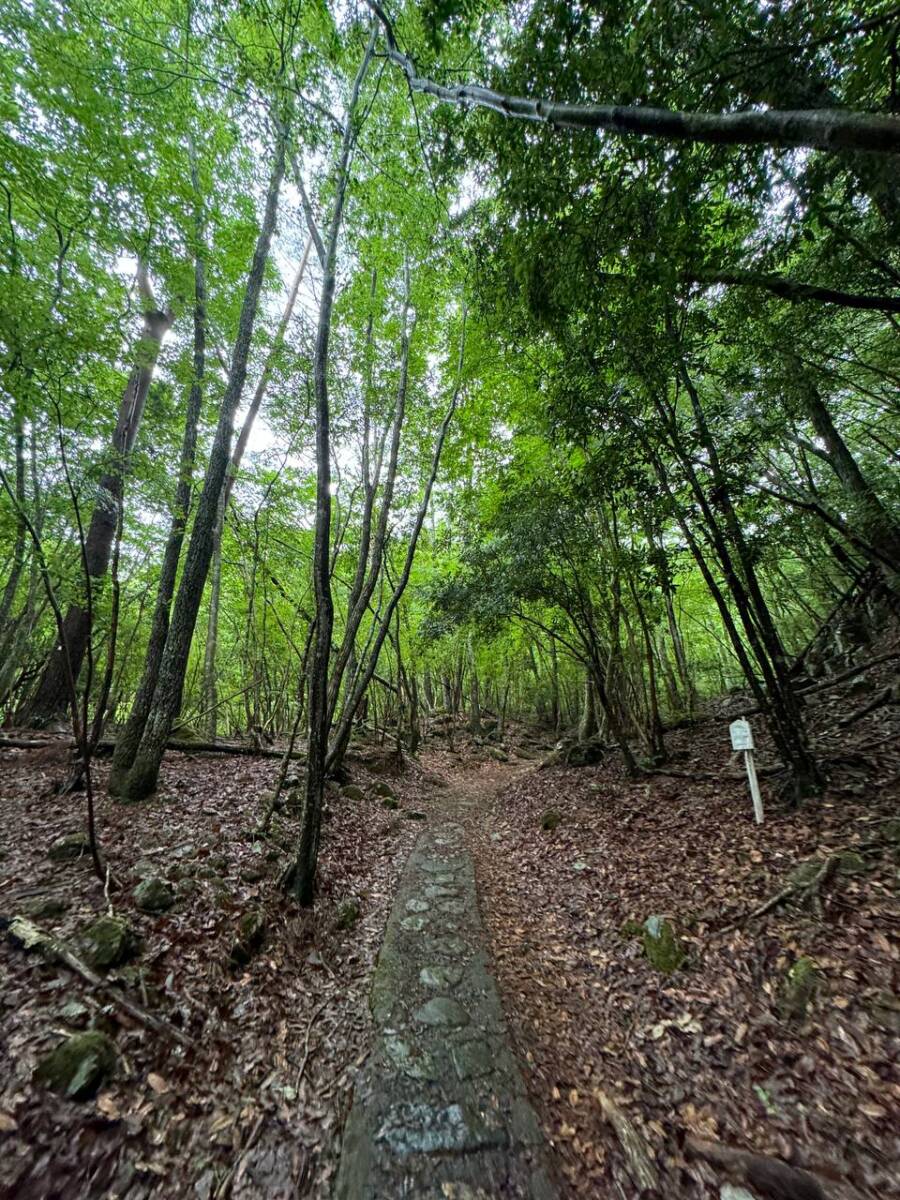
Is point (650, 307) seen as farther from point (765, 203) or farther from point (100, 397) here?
point (100, 397)

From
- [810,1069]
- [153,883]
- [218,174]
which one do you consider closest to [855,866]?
[810,1069]

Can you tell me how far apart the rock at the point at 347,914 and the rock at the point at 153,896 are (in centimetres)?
165

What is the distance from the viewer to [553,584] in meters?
8.61

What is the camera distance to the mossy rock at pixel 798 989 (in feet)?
9.30

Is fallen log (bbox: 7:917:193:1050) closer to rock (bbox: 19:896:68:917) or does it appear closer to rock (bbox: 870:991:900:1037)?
rock (bbox: 19:896:68:917)

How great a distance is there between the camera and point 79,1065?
227 cm

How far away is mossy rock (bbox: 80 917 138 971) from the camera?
114 inches

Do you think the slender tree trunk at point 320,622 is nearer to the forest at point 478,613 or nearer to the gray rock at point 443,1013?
the forest at point 478,613

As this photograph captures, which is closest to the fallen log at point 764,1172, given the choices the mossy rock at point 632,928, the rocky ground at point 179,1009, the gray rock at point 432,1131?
the gray rock at point 432,1131

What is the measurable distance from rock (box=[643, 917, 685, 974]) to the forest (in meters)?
0.03

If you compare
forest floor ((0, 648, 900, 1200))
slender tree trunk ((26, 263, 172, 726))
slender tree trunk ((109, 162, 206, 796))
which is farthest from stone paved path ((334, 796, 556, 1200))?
slender tree trunk ((26, 263, 172, 726))

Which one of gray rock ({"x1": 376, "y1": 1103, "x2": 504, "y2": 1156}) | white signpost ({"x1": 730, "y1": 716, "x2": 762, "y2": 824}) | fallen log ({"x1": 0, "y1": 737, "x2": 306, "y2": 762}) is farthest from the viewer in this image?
fallen log ({"x1": 0, "y1": 737, "x2": 306, "y2": 762})

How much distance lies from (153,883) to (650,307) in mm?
7133

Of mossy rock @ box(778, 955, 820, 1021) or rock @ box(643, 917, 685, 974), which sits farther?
rock @ box(643, 917, 685, 974)
